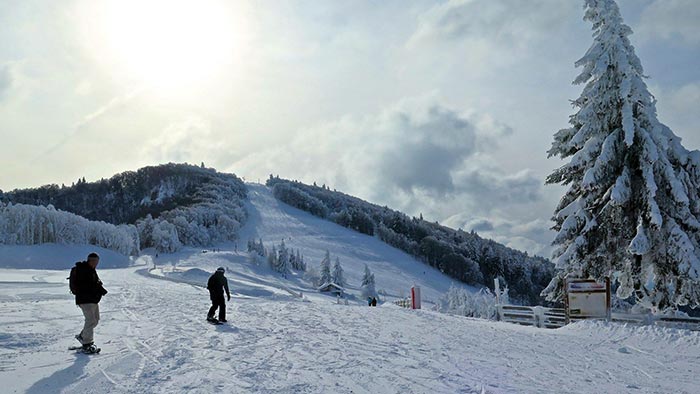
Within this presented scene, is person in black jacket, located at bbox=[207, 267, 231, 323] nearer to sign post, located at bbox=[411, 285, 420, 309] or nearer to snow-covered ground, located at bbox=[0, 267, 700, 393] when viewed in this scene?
snow-covered ground, located at bbox=[0, 267, 700, 393]

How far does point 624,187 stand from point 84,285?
16.6 metres

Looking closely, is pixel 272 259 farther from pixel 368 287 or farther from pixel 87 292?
pixel 87 292

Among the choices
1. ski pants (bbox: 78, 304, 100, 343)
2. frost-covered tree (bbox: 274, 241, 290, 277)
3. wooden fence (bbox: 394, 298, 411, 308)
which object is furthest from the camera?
frost-covered tree (bbox: 274, 241, 290, 277)

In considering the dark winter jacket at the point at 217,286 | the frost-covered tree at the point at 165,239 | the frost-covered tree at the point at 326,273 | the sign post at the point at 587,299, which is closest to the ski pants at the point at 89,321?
the dark winter jacket at the point at 217,286

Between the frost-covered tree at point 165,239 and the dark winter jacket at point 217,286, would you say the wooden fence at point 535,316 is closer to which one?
the dark winter jacket at point 217,286

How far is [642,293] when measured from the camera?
19.0m

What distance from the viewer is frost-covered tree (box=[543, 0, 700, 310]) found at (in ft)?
56.7

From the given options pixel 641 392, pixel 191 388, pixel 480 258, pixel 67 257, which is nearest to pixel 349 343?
pixel 191 388

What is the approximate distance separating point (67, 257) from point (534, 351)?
104m

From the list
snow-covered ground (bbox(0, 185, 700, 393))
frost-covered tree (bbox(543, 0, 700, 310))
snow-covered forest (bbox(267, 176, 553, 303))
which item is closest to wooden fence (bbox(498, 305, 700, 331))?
snow-covered ground (bbox(0, 185, 700, 393))

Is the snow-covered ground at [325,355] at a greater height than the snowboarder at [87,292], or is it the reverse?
the snowboarder at [87,292]

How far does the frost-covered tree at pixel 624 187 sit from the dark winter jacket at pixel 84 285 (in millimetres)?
15410

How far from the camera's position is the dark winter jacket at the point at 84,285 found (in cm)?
1030

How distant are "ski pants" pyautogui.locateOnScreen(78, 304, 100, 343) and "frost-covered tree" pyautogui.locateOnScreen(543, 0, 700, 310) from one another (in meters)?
15.5
